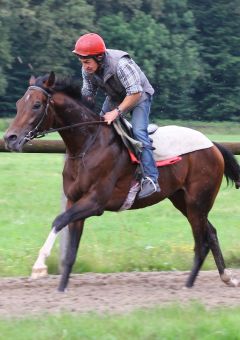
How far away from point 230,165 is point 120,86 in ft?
5.45

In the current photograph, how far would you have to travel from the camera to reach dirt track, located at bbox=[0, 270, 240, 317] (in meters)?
7.07

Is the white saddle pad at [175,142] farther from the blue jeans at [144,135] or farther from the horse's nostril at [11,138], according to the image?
the horse's nostril at [11,138]

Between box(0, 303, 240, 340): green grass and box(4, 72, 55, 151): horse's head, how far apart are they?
5.98ft

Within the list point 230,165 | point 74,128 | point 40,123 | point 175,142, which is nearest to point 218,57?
point 230,165

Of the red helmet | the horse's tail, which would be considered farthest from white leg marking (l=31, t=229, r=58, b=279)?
the horse's tail

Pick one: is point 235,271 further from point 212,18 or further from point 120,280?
point 212,18

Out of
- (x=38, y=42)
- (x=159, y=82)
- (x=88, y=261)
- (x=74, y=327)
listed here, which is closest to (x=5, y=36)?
(x=38, y=42)

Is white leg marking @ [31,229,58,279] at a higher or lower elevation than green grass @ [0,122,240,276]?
higher

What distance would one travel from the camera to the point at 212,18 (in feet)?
247

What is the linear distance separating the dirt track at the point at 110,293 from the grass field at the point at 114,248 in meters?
0.58

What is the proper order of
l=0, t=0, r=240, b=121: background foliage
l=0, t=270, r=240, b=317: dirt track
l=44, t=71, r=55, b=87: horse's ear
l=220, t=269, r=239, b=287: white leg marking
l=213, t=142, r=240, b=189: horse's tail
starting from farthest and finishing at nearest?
l=0, t=0, r=240, b=121: background foliage < l=213, t=142, r=240, b=189: horse's tail < l=220, t=269, r=239, b=287: white leg marking < l=44, t=71, r=55, b=87: horse's ear < l=0, t=270, r=240, b=317: dirt track

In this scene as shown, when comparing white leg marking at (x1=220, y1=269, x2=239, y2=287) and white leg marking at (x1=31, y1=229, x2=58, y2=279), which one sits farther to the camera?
white leg marking at (x1=220, y1=269, x2=239, y2=287)

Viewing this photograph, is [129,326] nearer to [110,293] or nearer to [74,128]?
[110,293]

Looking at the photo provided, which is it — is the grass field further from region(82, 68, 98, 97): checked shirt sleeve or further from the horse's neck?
region(82, 68, 98, 97): checked shirt sleeve
